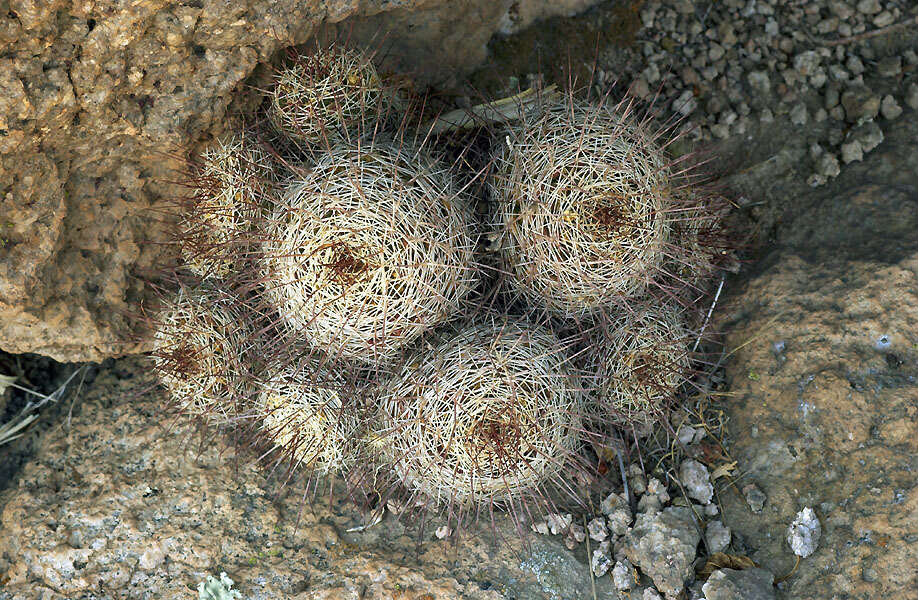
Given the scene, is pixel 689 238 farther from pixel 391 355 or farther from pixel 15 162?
pixel 15 162

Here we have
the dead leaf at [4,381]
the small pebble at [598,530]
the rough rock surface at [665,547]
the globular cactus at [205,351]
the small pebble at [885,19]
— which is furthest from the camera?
the small pebble at [885,19]

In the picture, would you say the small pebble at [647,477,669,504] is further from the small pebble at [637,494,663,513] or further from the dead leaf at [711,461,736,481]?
the dead leaf at [711,461,736,481]

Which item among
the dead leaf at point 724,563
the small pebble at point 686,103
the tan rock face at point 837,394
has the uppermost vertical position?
the small pebble at point 686,103

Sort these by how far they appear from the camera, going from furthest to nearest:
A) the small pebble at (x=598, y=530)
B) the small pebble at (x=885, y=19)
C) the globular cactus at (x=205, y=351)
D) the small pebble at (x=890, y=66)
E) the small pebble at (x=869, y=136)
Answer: the small pebble at (x=885, y=19) < the small pebble at (x=890, y=66) < the small pebble at (x=869, y=136) < the small pebble at (x=598, y=530) < the globular cactus at (x=205, y=351)

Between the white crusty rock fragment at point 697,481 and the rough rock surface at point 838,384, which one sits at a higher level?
the rough rock surface at point 838,384

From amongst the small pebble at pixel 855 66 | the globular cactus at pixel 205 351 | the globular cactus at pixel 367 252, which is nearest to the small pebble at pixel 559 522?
the globular cactus at pixel 367 252

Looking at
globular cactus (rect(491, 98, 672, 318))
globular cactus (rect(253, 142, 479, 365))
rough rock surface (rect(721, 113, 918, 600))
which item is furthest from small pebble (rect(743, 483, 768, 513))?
globular cactus (rect(253, 142, 479, 365))

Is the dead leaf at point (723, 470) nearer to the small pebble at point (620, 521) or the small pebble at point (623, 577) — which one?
the small pebble at point (620, 521)

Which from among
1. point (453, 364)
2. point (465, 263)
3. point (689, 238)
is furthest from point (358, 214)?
point (689, 238)
